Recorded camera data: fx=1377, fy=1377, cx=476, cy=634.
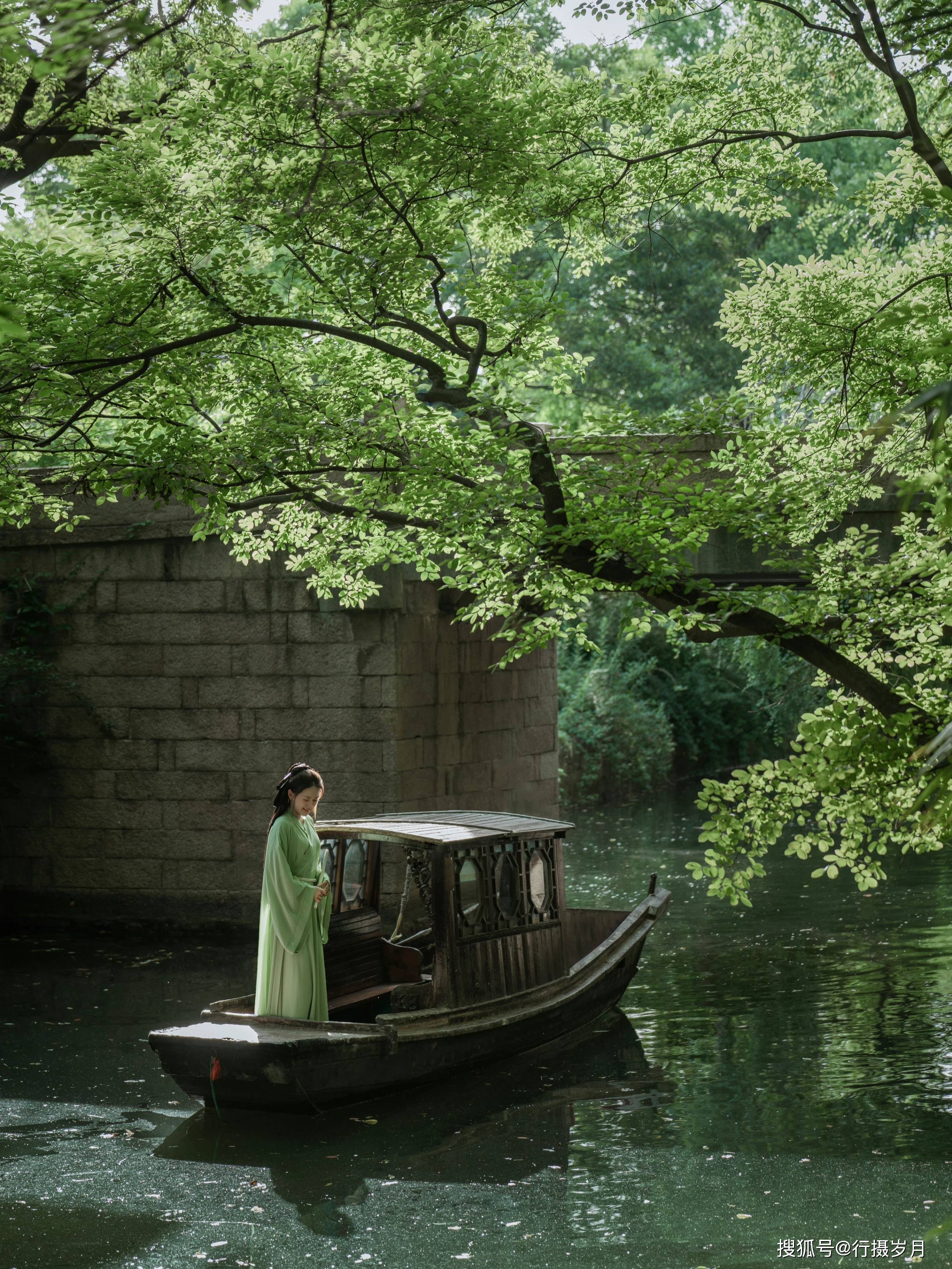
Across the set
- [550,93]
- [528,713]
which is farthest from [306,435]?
[528,713]

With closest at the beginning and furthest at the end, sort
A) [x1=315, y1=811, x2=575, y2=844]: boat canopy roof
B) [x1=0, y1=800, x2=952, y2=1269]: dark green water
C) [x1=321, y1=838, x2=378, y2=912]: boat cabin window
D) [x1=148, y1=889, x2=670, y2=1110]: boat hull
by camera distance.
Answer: [x1=0, y1=800, x2=952, y2=1269]: dark green water, [x1=148, y1=889, x2=670, y2=1110]: boat hull, [x1=315, y1=811, x2=575, y2=844]: boat canopy roof, [x1=321, y1=838, x2=378, y2=912]: boat cabin window

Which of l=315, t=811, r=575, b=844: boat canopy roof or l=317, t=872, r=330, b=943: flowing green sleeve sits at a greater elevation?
l=315, t=811, r=575, b=844: boat canopy roof

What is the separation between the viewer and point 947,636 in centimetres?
752

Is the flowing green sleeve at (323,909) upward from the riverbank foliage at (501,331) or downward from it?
downward

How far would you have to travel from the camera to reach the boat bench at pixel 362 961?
8.95 meters

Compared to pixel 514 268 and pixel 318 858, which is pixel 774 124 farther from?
pixel 318 858

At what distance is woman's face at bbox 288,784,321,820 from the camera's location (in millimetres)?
7812

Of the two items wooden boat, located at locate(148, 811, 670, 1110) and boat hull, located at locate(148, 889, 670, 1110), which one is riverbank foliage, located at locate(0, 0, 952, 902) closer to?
wooden boat, located at locate(148, 811, 670, 1110)

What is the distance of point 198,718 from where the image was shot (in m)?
13.4

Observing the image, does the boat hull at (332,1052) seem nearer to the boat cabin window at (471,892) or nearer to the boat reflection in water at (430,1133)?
the boat reflection in water at (430,1133)

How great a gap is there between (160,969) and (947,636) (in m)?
7.53

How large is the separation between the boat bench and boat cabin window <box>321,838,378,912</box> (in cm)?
12

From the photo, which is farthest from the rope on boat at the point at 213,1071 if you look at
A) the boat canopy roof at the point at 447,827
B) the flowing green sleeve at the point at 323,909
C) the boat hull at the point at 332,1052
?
the boat canopy roof at the point at 447,827

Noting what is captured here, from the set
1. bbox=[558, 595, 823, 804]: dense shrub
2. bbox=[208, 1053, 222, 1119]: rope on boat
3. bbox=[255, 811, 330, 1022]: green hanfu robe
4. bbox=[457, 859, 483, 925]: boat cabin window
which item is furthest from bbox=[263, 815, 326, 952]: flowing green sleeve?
bbox=[558, 595, 823, 804]: dense shrub
